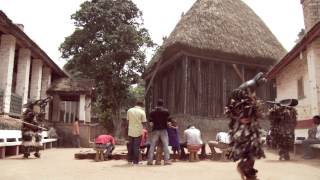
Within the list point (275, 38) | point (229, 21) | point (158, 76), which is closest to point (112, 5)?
point (158, 76)

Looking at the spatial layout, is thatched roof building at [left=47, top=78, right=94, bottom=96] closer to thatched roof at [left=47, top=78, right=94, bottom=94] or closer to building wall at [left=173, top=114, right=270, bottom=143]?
thatched roof at [left=47, top=78, right=94, bottom=94]

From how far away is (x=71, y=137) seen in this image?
1991 centimetres

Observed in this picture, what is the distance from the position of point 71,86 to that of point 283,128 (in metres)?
14.3

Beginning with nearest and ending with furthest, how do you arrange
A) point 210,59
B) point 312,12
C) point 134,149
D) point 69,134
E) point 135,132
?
point 134,149
point 135,132
point 312,12
point 210,59
point 69,134

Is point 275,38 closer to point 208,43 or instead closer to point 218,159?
point 208,43

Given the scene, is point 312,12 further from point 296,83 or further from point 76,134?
point 76,134

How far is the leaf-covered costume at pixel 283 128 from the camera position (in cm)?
997

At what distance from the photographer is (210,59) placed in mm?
18281

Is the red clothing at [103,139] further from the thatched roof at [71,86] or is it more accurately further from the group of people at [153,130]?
the thatched roof at [71,86]

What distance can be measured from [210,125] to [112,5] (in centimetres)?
1116

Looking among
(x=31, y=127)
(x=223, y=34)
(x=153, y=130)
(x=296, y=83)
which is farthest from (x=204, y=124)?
(x=31, y=127)

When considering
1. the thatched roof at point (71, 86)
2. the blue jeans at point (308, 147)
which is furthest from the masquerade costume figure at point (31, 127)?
the thatched roof at point (71, 86)

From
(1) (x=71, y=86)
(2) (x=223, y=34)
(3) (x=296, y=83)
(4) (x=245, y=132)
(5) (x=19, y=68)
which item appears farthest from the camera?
(1) (x=71, y=86)

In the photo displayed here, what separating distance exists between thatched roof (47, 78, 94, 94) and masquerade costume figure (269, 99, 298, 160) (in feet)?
43.9
